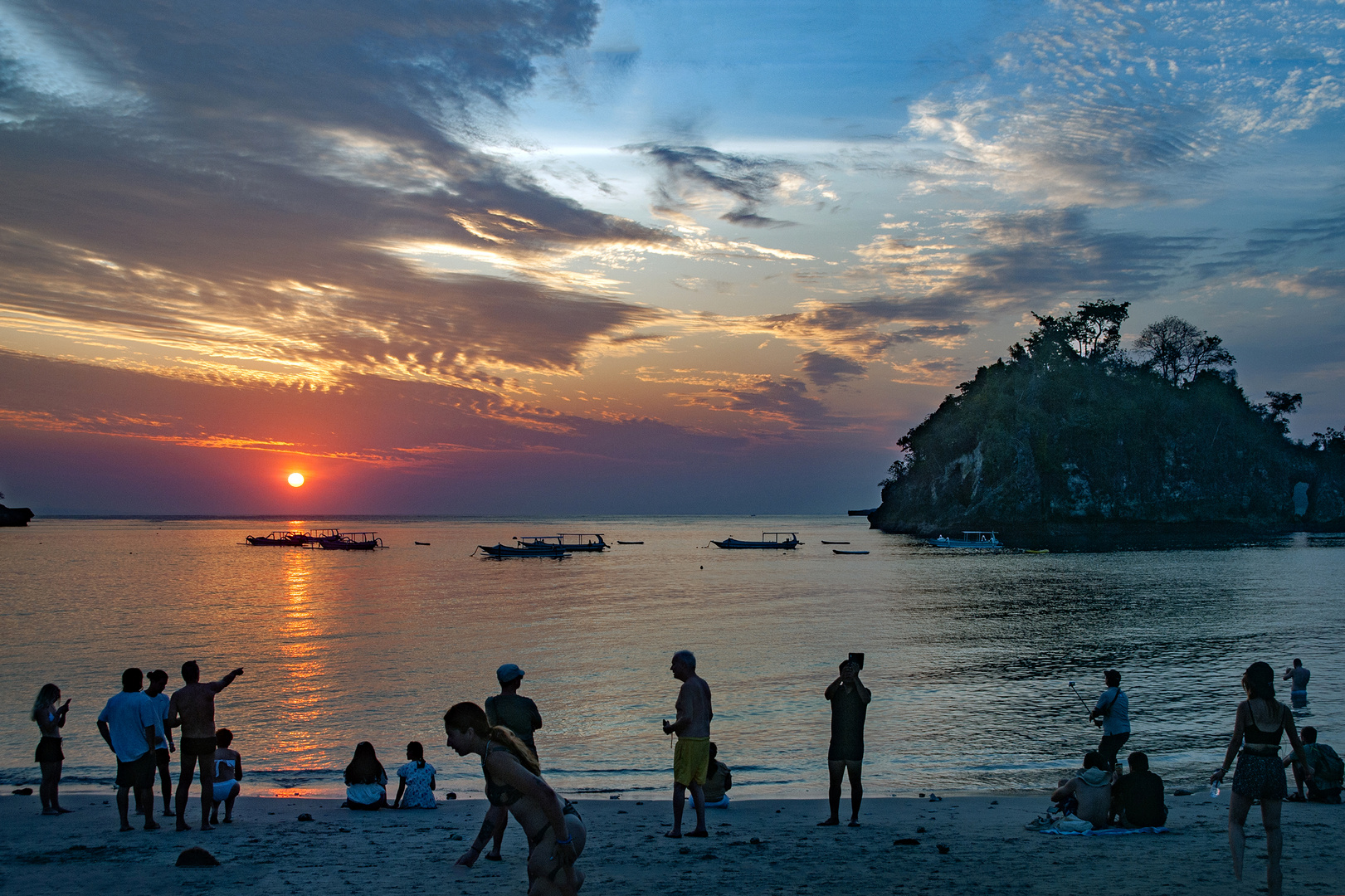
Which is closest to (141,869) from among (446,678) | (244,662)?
(446,678)

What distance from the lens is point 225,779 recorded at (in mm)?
10742

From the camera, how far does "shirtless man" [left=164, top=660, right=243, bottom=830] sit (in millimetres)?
9562

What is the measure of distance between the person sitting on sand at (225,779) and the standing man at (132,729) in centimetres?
90

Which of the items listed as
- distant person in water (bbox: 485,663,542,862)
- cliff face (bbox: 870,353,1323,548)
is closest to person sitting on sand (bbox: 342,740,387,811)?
distant person in water (bbox: 485,663,542,862)

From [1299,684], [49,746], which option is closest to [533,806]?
[49,746]

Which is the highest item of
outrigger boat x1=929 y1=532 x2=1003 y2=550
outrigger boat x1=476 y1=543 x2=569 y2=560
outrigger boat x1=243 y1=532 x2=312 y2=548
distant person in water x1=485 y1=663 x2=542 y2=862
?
distant person in water x1=485 y1=663 x2=542 y2=862

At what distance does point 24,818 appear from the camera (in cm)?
1072

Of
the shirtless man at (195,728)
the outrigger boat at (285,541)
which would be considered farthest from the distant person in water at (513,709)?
the outrigger boat at (285,541)

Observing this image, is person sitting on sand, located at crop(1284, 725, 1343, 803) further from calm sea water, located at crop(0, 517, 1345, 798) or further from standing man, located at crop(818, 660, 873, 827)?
standing man, located at crop(818, 660, 873, 827)

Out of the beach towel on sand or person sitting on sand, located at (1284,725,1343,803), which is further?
person sitting on sand, located at (1284,725,1343,803)

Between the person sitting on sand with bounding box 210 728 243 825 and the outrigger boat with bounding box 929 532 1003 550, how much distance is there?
113 metres

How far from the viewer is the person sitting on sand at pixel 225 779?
10477mm

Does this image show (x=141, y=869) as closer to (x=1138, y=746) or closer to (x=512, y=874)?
(x=512, y=874)

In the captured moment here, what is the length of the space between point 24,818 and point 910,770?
44.1 ft
